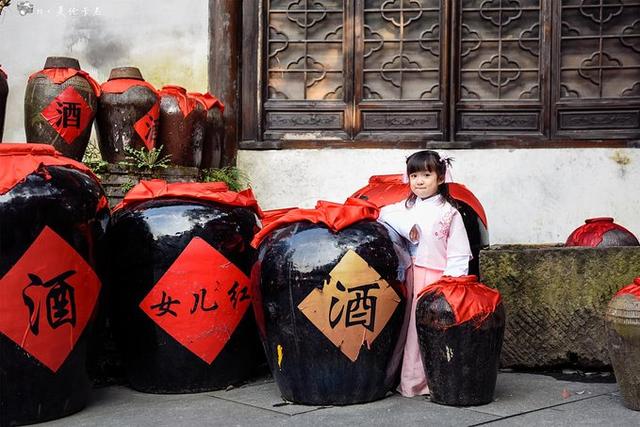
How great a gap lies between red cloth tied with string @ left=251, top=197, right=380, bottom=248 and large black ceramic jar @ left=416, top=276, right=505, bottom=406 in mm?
560

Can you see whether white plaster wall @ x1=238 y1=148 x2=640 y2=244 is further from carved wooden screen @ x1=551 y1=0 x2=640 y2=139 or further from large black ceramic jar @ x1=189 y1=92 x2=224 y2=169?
large black ceramic jar @ x1=189 y1=92 x2=224 y2=169

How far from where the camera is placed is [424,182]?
5.39 metres

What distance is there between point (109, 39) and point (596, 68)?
14.3 ft

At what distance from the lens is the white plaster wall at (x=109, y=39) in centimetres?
817

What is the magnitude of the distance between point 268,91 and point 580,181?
290cm

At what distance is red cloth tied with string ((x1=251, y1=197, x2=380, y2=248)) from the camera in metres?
5.03

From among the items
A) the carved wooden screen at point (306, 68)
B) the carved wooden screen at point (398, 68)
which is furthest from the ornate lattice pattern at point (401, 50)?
the carved wooden screen at point (306, 68)

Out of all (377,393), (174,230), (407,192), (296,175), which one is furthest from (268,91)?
(377,393)

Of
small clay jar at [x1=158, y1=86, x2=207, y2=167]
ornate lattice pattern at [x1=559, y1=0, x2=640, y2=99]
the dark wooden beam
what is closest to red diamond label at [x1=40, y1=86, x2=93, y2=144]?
small clay jar at [x1=158, y1=86, x2=207, y2=167]

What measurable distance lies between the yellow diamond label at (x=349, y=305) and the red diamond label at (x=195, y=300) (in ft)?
2.21

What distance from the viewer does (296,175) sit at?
26.8 ft

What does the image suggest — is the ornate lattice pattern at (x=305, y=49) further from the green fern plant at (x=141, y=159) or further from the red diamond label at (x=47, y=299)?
the red diamond label at (x=47, y=299)

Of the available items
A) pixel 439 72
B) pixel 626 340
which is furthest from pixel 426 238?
pixel 439 72

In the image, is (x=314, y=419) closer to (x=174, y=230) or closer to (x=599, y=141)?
(x=174, y=230)
